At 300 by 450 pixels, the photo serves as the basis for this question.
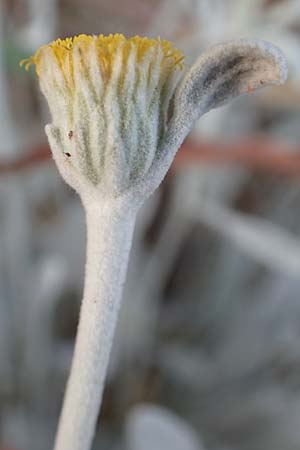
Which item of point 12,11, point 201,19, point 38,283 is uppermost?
point 12,11

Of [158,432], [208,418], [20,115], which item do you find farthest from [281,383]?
[20,115]

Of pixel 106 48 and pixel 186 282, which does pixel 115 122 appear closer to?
pixel 106 48

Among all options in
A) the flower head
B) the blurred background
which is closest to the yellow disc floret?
the flower head

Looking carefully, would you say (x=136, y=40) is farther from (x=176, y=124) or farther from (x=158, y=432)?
(x=158, y=432)

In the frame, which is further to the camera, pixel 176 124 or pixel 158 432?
pixel 158 432

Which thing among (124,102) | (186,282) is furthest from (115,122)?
(186,282)

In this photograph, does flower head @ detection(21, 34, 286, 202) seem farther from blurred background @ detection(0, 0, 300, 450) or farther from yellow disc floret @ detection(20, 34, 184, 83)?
blurred background @ detection(0, 0, 300, 450)

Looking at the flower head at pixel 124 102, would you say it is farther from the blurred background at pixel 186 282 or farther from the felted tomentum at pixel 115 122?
the blurred background at pixel 186 282
